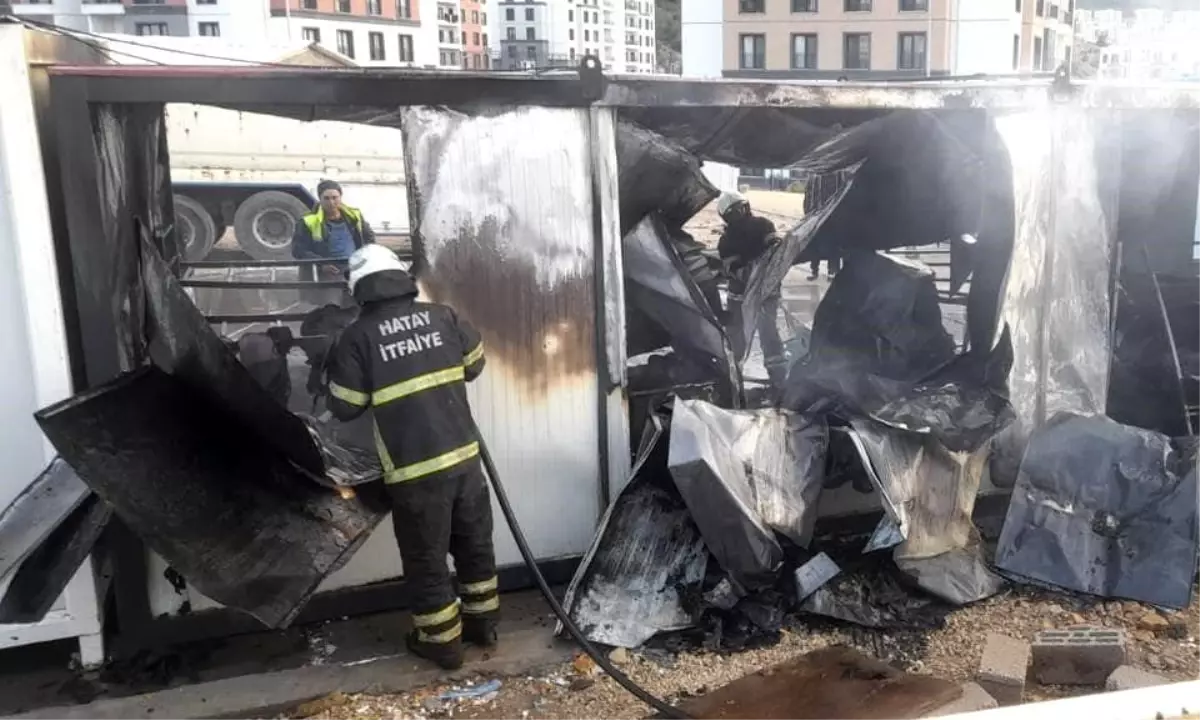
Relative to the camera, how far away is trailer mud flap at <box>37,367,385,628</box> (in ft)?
11.0

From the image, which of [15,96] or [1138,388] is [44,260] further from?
[1138,388]

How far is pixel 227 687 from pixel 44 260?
1.75m

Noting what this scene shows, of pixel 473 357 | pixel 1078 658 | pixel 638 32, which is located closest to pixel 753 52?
pixel 473 357

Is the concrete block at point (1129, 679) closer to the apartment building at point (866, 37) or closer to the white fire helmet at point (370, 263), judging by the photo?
the white fire helmet at point (370, 263)

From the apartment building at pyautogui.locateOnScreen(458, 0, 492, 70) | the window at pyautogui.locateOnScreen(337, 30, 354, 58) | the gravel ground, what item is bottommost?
the gravel ground

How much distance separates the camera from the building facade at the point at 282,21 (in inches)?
1740

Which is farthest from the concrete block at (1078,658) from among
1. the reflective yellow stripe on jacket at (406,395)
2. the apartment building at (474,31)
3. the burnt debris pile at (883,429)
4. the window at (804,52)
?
the apartment building at (474,31)

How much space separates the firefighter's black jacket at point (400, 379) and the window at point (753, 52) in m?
41.7

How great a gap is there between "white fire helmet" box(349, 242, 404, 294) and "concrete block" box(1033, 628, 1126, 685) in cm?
287

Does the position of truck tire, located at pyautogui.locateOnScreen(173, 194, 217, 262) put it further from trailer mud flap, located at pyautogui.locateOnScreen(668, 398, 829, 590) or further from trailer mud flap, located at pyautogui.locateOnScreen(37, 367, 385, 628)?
trailer mud flap, located at pyautogui.locateOnScreen(668, 398, 829, 590)

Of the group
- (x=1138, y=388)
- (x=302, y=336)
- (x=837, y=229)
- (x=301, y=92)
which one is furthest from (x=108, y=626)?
(x=1138, y=388)

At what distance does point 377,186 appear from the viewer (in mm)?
14695

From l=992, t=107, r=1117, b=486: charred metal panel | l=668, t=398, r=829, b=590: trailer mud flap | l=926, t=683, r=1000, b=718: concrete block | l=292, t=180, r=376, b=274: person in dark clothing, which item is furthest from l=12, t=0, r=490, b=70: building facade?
l=926, t=683, r=1000, b=718: concrete block

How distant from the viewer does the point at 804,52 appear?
42.0 m
